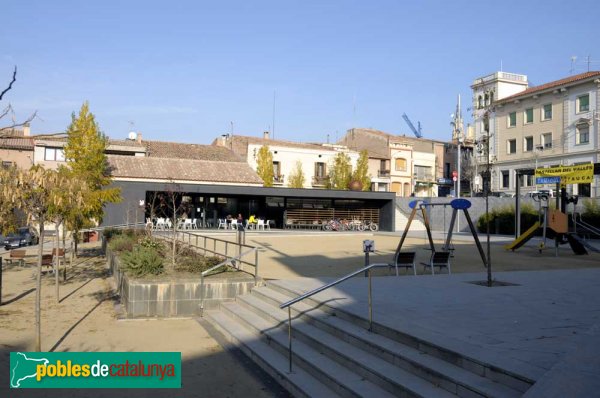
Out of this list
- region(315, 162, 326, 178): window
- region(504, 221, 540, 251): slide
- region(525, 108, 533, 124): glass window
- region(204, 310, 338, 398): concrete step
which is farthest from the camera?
region(315, 162, 326, 178): window

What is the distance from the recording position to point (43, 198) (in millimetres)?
8664

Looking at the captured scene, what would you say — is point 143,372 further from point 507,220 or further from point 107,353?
point 507,220

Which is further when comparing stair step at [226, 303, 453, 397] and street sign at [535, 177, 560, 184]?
street sign at [535, 177, 560, 184]

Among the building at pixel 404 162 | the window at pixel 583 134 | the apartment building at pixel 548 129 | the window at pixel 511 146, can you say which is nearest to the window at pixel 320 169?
the building at pixel 404 162

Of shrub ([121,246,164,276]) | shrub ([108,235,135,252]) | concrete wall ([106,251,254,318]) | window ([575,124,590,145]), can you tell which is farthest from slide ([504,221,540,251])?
window ([575,124,590,145])

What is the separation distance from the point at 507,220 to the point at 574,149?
15.5m

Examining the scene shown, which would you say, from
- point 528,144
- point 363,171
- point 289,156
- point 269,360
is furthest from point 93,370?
point 528,144

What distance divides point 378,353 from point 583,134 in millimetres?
47061

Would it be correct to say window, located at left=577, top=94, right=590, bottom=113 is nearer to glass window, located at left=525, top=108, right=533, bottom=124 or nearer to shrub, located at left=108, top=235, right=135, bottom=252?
glass window, located at left=525, top=108, right=533, bottom=124

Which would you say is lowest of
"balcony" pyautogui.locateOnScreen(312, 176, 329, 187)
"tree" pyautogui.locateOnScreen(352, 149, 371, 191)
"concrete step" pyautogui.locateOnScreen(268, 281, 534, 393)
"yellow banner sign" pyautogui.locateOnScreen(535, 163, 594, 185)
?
"concrete step" pyautogui.locateOnScreen(268, 281, 534, 393)

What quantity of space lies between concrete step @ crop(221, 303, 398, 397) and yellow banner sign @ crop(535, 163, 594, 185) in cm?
1742

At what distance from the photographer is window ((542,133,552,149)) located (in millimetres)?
49438

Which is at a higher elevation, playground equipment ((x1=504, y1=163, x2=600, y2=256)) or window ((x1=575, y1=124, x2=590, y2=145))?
window ((x1=575, y1=124, x2=590, y2=145))

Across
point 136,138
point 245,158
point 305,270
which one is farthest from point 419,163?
point 305,270
